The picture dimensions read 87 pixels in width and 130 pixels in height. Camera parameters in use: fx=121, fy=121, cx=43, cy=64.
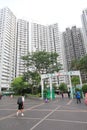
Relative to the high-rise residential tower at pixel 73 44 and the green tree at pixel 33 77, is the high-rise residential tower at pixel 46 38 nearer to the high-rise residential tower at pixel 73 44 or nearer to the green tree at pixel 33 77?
the high-rise residential tower at pixel 73 44

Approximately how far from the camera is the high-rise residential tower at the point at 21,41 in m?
102

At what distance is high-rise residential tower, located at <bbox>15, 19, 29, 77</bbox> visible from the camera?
4030 inches

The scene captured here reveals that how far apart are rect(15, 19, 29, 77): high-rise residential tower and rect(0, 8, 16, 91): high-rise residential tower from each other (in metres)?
4.22

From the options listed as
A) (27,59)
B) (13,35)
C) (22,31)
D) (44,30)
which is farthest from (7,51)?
(27,59)

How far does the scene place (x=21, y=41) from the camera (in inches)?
4402

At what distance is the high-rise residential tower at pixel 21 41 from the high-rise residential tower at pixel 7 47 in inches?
166

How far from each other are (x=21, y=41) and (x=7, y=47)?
1927cm

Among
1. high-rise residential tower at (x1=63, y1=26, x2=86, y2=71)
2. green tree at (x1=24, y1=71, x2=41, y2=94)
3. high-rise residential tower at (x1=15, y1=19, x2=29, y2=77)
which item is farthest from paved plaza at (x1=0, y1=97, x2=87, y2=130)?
high-rise residential tower at (x1=63, y1=26, x2=86, y2=71)

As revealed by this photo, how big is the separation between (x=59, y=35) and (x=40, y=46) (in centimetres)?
2237

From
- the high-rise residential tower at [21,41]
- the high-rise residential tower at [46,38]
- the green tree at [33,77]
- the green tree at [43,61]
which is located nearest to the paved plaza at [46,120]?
the green tree at [43,61]

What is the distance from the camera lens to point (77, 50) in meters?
113

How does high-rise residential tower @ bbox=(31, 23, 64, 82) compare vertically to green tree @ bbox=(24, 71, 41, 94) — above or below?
above

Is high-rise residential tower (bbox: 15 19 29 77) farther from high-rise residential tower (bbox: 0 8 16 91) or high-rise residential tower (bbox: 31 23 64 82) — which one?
high-rise residential tower (bbox: 31 23 64 82)

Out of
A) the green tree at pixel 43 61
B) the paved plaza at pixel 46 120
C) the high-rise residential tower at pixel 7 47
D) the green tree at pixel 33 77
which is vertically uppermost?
the high-rise residential tower at pixel 7 47
